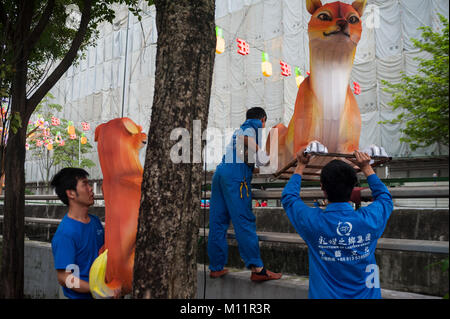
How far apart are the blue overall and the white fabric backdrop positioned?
301 inches

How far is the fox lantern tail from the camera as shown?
2746mm

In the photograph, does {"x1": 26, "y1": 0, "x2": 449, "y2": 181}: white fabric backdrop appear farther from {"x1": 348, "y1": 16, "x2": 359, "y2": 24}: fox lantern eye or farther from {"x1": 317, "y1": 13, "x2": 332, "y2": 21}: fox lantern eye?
{"x1": 348, "y1": 16, "x2": 359, "y2": 24}: fox lantern eye

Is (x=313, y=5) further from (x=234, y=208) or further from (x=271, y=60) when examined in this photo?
(x=271, y=60)

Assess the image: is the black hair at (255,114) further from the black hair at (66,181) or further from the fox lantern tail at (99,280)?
the fox lantern tail at (99,280)

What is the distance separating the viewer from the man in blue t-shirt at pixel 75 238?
2.67 m

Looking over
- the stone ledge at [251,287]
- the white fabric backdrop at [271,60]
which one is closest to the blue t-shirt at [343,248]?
the stone ledge at [251,287]

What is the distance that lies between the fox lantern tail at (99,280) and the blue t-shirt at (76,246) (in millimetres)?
79

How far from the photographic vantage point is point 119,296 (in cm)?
289

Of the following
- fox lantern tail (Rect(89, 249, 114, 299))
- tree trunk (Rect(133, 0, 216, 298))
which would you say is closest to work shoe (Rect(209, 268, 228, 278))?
fox lantern tail (Rect(89, 249, 114, 299))

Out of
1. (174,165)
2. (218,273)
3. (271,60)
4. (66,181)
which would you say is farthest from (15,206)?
(271,60)

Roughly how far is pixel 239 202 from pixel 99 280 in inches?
44.5
